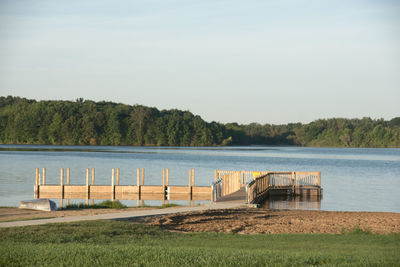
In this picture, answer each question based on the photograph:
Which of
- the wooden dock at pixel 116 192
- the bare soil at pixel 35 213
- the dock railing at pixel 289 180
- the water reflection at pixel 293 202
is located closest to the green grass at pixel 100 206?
the wooden dock at pixel 116 192

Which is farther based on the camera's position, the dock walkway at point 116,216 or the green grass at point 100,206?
the green grass at point 100,206

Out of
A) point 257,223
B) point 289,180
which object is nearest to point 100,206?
point 257,223

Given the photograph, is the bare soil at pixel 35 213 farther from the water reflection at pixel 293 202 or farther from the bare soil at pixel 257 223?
the water reflection at pixel 293 202

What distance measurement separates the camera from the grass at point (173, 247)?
10.6m

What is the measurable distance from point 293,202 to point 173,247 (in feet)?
75.7

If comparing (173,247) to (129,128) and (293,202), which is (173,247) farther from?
(129,128)

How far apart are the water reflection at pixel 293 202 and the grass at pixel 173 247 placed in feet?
47.0

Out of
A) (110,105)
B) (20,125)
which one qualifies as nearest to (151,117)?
(110,105)

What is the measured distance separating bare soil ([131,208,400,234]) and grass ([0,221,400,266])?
5.36 ft

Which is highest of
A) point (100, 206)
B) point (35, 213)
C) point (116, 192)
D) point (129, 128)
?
point (129, 128)

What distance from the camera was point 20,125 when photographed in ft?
492

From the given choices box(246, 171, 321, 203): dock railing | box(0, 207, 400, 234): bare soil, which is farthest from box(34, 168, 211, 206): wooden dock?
box(0, 207, 400, 234): bare soil

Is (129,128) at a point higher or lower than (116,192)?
higher

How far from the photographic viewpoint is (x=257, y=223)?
778 inches
